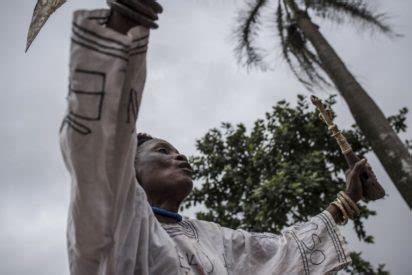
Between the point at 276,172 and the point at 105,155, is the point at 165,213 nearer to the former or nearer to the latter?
the point at 105,155

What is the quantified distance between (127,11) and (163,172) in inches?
46.5

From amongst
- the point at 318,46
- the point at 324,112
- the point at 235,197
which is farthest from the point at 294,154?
the point at 324,112

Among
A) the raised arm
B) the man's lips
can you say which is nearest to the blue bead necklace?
the man's lips

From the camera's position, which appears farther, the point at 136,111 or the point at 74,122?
the point at 136,111

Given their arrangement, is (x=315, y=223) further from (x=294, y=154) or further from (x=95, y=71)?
(x=294, y=154)

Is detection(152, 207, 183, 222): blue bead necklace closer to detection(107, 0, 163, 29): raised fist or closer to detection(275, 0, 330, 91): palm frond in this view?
detection(107, 0, 163, 29): raised fist

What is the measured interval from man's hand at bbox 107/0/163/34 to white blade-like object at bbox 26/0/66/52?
326mm

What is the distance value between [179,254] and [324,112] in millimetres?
1275

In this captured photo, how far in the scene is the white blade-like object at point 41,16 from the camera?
1.69m

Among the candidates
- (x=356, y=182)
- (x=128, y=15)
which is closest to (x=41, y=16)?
(x=128, y=15)

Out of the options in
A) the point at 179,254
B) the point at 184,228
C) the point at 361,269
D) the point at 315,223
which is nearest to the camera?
→ the point at 179,254

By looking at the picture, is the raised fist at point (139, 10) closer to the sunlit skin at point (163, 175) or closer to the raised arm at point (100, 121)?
the raised arm at point (100, 121)

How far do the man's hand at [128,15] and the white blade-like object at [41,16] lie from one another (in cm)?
33

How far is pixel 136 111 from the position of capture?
4.96 feet
